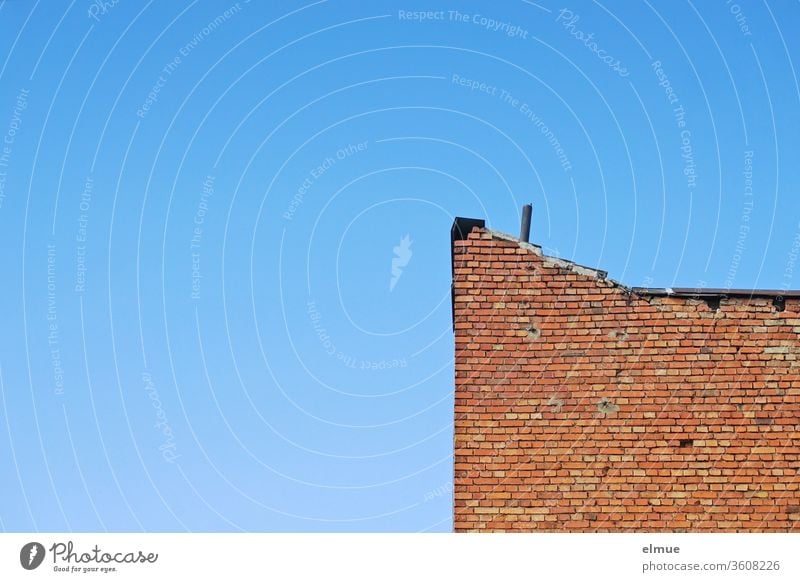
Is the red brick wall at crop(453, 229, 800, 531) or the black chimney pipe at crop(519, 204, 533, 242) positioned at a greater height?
the black chimney pipe at crop(519, 204, 533, 242)

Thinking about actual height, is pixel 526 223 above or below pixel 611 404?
above

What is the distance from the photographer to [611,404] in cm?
1225

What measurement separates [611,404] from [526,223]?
240cm

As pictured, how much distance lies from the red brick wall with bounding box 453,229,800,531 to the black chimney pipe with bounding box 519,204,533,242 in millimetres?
238

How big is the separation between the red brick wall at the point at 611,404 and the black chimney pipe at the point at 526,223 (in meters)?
0.24

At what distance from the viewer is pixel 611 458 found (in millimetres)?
12055

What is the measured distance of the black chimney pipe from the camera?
510 inches

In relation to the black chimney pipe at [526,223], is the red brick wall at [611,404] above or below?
below

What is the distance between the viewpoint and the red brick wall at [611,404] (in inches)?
470

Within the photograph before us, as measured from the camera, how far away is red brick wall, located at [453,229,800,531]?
470 inches

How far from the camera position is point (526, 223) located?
43.1 feet
